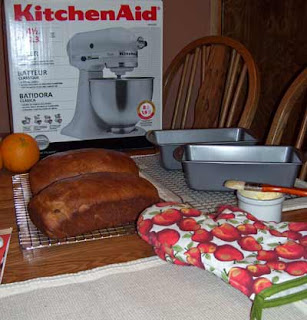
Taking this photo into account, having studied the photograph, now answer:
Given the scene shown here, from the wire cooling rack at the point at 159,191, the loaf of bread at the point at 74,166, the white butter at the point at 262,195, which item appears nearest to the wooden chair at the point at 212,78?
the wire cooling rack at the point at 159,191

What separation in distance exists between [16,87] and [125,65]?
326 mm

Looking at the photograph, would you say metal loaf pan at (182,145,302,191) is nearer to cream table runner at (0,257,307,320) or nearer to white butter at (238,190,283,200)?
white butter at (238,190,283,200)

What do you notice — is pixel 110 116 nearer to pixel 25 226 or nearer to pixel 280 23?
pixel 25 226

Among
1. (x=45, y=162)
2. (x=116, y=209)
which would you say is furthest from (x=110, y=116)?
(x=116, y=209)

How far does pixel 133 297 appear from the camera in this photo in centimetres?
58

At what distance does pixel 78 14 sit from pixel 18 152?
0.46 metres

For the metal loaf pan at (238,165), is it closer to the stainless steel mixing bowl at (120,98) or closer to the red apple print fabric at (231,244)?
the red apple print fabric at (231,244)

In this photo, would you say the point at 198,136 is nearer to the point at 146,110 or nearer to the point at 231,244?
the point at 146,110

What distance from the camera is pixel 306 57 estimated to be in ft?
8.42

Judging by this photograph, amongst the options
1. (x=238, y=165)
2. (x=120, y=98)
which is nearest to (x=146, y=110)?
(x=120, y=98)

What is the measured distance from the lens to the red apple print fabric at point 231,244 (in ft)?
1.76

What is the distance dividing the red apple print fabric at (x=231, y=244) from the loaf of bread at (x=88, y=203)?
0.12 metres

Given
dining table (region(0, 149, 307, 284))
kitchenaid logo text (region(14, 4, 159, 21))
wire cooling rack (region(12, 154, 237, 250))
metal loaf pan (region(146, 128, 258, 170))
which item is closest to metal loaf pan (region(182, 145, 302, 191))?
wire cooling rack (region(12, 154, 237, 250))

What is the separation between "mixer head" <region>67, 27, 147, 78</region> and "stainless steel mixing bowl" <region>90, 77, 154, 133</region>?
0.13ft
